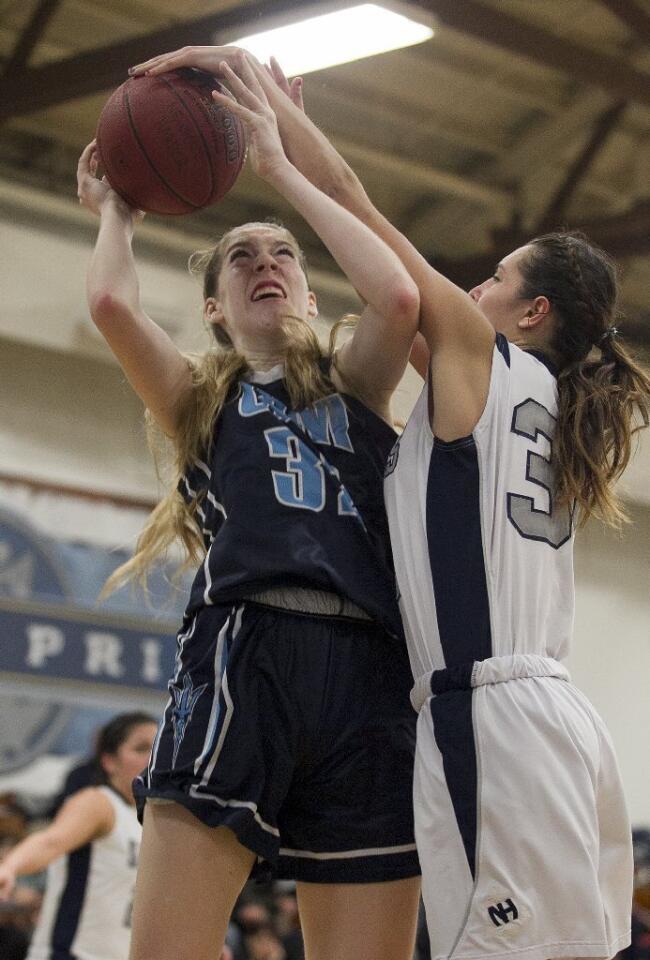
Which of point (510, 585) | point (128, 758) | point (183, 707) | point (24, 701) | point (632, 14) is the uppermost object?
point (632, 14)

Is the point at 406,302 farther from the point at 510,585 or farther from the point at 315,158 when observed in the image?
the point at 510,585

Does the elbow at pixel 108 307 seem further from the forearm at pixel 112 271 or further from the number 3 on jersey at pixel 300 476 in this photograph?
the number 3 on jersey at pixel 300 476

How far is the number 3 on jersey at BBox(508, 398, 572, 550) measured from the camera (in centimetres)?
255

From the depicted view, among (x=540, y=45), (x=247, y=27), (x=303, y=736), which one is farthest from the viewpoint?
(x=540, y=45)

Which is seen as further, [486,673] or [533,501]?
[533,501]

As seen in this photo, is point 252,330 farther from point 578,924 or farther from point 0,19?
point 0,19

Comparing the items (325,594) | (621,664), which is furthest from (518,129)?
(325,594)

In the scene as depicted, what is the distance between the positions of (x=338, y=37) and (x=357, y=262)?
15.5ft

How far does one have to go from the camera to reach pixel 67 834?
5.09 m

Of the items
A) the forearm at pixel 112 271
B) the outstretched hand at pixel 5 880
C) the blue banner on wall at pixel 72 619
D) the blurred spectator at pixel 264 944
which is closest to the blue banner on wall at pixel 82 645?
the blue banner on wall at pixel 72 619

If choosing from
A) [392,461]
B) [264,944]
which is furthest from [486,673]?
[264,944]

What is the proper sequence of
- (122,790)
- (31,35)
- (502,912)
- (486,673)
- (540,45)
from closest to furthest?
(502,912), (486,673), (122,790), (540,45), (31,35)

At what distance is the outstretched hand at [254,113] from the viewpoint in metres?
2.70

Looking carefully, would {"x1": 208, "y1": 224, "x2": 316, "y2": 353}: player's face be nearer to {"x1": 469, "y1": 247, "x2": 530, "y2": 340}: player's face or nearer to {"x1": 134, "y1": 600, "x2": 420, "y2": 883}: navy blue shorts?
{"x1": 469, "y1": 247, "x2": 530, "y2": 340}: player's face
